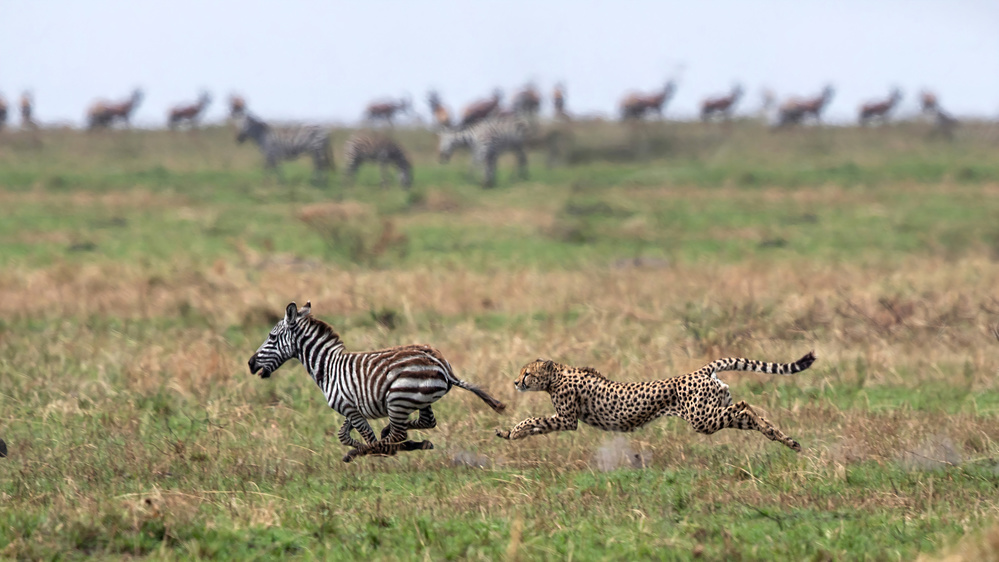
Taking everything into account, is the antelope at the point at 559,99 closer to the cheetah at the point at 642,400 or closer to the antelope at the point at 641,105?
the antelope at the point at 641,105

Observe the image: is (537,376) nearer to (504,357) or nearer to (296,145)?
(504,357)

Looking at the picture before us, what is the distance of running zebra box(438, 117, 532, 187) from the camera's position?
107ft

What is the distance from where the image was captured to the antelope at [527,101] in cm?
4459

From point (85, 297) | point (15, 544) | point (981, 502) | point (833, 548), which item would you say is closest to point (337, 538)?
point (15, 544)

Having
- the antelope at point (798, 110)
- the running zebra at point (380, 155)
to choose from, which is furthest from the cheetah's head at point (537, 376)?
the antelope at point (798, 110)

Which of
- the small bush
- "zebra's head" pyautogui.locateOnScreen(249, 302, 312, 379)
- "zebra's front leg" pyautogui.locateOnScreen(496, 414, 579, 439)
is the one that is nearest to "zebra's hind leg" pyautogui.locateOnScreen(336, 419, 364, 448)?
"zebra's head" pyautogui.locateOnScreen(249, 302, 312, 379)

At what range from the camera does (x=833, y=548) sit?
251 inches

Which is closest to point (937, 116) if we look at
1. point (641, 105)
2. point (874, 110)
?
point (874, 110)

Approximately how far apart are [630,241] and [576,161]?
39.8ft

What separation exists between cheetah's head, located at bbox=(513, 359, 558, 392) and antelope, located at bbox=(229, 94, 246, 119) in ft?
97.3

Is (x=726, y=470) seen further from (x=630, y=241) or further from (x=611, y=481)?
(x=630, y=241)

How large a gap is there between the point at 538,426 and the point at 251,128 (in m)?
27.7

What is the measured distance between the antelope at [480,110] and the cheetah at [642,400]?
29922 mm

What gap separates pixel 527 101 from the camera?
44.7 metres
